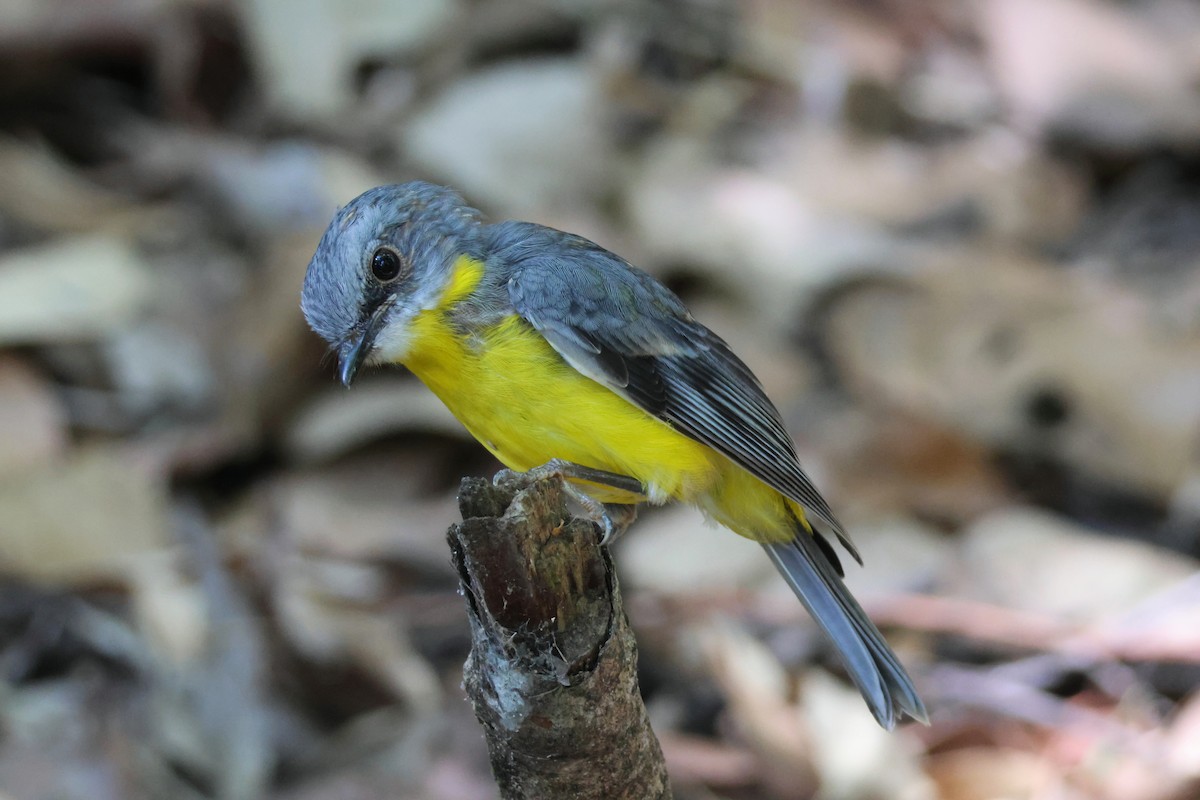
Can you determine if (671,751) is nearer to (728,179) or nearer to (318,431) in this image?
(318,431)

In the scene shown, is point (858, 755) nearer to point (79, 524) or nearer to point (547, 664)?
point (547, 664)

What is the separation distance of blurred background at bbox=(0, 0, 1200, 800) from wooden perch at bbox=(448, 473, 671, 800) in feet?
5.43

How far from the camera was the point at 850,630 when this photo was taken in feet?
12.2

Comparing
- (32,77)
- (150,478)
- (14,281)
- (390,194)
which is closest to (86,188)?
(32,77)

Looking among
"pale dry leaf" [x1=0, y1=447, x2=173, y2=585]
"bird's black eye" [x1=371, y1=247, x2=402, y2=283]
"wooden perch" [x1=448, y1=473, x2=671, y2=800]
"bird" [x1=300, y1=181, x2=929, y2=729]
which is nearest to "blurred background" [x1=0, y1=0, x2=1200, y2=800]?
"pale dry leaf" [x1=0, y1=447, x2=173, y2=585]

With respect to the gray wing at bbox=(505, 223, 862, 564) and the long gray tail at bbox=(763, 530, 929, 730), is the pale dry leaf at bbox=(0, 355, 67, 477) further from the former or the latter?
the long gray tail at bbox=(763, 530, 929, 730)

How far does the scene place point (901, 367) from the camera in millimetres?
5762

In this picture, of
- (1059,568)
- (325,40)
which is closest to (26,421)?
(325,40)

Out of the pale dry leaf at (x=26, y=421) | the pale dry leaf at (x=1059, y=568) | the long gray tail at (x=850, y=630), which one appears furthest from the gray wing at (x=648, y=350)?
the pale dry leaf at (x=26, y=421)

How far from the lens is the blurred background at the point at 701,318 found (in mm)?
4293

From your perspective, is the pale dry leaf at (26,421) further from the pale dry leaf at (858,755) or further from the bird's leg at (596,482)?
the pale dry leaf at (858,755)

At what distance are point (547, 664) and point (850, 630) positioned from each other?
151cm

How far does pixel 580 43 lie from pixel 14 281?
366cm

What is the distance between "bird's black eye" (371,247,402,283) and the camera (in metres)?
3.55
